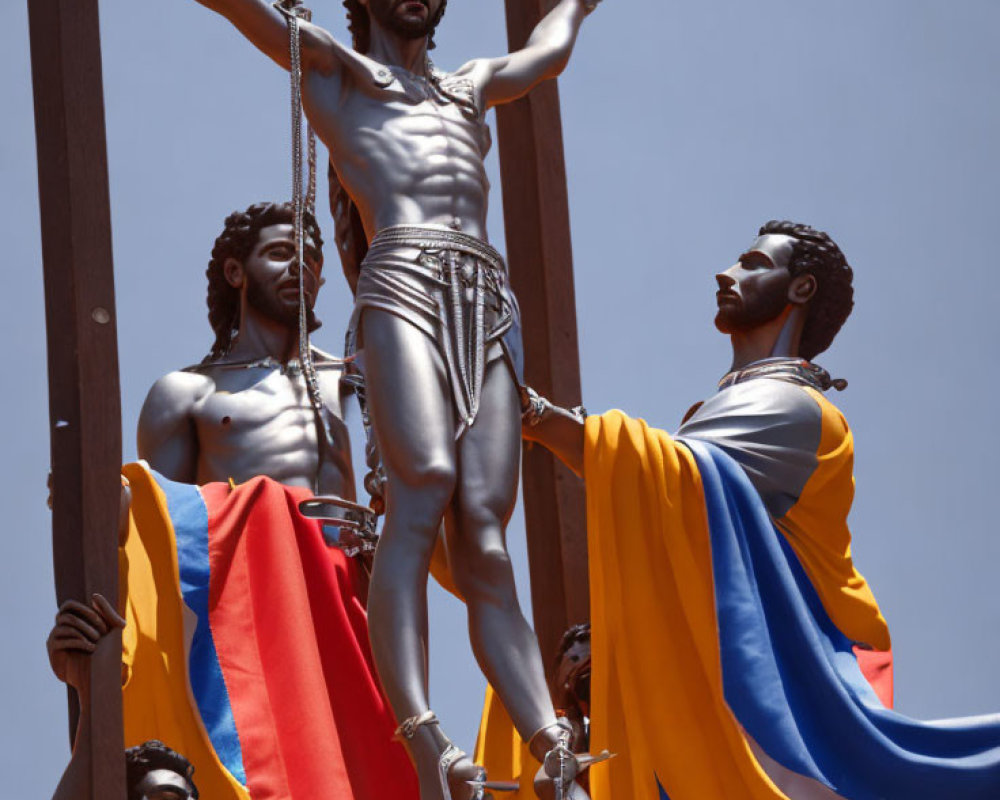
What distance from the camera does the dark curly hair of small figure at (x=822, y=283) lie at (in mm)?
7035

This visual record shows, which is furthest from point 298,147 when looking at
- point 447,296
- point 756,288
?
point 756,288

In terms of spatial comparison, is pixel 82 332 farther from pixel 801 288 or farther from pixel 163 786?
pixel 801 288

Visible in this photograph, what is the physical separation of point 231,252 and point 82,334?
1.74 metres

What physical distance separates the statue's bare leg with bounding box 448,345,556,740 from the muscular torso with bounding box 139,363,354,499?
44.1 inches

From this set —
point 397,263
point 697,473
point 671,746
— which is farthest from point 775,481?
point 397,263

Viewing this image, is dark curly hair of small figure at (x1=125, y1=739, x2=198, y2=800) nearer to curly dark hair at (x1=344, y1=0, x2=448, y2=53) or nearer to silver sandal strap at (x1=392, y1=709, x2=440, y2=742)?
silver sandal strap at (x1=392, y1=709, x2=440, y2=742)

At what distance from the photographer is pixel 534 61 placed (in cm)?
623

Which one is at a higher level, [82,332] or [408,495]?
[82,332]

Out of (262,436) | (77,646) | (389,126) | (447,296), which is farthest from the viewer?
(262,436)

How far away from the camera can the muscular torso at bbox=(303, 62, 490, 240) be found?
5.84 meters

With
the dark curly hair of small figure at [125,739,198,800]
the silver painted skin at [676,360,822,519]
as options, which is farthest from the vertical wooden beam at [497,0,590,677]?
the dark curly hair of small figure at [125,739,198,800]

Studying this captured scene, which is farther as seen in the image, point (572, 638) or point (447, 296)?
point (572, 638)

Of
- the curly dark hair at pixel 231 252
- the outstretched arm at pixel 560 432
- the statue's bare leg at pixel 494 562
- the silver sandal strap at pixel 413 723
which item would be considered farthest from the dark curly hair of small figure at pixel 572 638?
the curly dark hair at pixel 231 252

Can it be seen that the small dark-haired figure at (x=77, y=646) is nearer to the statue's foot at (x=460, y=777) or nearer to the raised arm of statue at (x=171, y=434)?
the statue's foot at (x=460, y=777)
